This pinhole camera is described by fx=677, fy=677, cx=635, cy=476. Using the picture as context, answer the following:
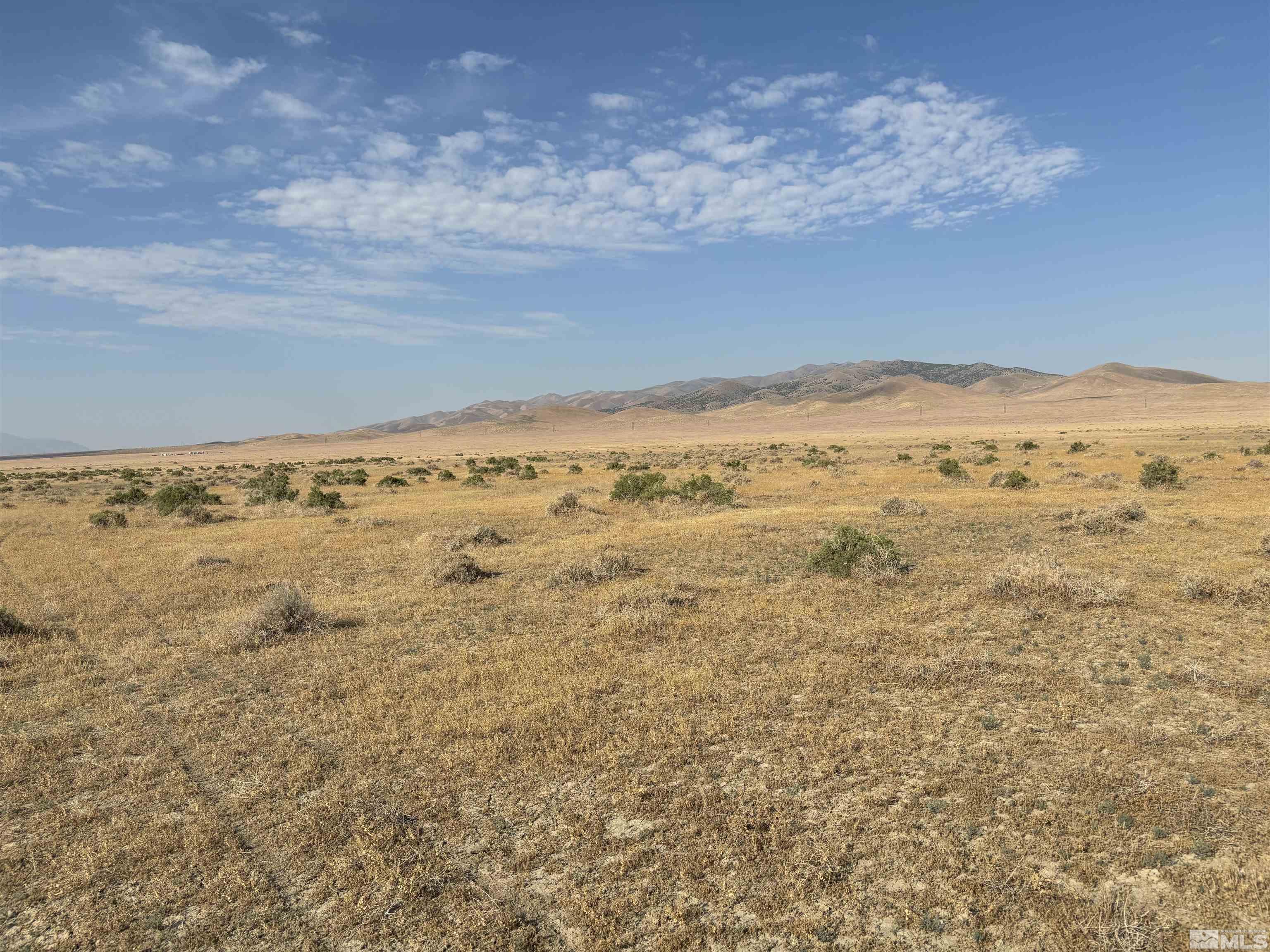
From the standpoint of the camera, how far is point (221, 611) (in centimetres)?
1418

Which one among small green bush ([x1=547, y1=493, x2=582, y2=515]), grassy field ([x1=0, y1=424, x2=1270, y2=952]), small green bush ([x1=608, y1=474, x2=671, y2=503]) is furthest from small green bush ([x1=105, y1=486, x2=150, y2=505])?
small green bush ([x1=608, y1=474, x2=671, y2=503])

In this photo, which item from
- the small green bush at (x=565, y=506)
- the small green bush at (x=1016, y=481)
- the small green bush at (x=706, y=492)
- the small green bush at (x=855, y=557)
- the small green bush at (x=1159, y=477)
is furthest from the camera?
the small green bush at (x=1016, y=481)

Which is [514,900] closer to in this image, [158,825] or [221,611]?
[158,825]

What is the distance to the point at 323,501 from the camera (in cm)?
3181

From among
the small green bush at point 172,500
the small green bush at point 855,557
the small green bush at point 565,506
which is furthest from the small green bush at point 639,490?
the small green bush at point 172,500

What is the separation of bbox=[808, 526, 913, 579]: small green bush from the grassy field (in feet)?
0.41

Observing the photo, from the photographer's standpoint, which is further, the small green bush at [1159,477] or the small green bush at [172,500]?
the small green bush at [172,500]

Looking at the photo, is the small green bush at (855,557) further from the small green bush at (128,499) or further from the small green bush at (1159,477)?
the small green bush at (128,499)

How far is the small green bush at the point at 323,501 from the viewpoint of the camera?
3177 cm
